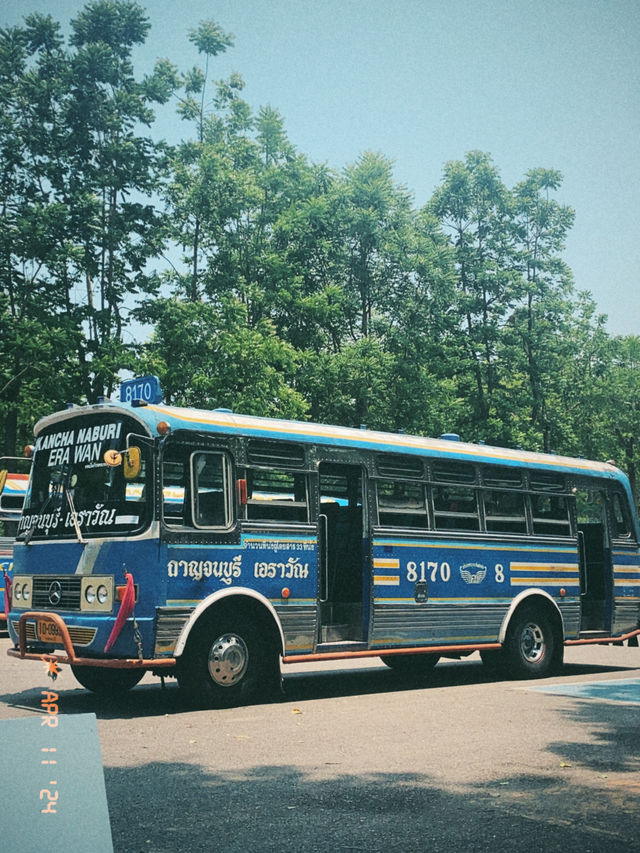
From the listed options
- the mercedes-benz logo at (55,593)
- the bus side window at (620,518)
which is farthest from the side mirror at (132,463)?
the bus side window at (620,518)

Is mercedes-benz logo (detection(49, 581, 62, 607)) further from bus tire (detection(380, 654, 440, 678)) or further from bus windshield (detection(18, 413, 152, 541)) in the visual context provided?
bus tire (detection(380, 654, 440, 678))

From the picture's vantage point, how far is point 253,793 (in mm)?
6227

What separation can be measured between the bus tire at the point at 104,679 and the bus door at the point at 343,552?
2.25m

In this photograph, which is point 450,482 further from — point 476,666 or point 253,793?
point 253,793

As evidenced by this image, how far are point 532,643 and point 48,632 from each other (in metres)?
6.88

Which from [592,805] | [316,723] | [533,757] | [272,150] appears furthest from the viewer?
[272,150]

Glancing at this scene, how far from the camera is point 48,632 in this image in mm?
9836

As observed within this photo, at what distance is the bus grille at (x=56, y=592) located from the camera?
9.85 metres

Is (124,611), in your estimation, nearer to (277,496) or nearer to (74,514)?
(74,514)

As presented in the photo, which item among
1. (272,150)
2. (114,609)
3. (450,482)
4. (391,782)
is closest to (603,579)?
(450,482)

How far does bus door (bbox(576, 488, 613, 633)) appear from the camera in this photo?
49.3ft

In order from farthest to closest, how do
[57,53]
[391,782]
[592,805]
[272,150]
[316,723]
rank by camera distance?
1. [272,150]
2. [57,53]
3. [316,723]
4. [391,782]
5. [592,805]

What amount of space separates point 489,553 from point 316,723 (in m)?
4.76

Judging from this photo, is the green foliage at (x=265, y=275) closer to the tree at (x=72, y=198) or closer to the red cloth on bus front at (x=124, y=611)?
the tree at (x=72, y=198)
